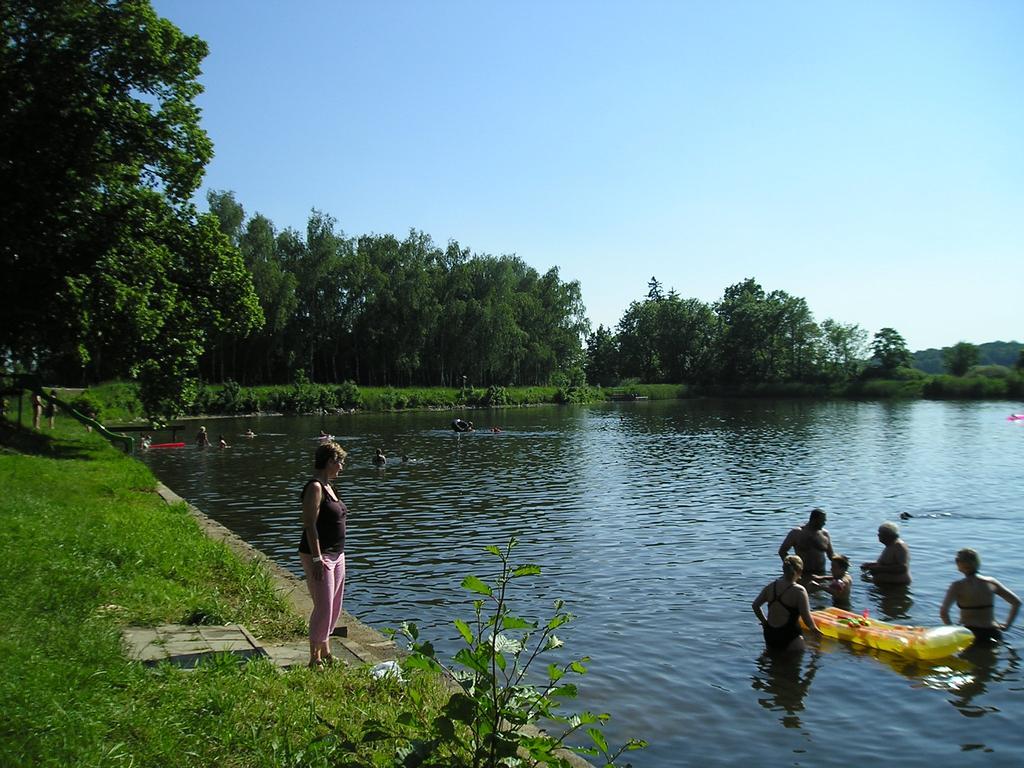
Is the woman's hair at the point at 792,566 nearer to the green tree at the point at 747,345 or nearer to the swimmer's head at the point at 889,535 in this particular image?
the swimmer's head at the point at 889,535

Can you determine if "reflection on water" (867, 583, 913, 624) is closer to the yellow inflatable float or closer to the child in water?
the child in water

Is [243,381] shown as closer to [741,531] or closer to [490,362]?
[490,362]

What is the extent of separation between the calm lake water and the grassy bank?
2899mm

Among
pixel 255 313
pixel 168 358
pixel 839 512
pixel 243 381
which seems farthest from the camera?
pixel 243 381

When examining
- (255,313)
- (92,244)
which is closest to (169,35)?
(92,244)

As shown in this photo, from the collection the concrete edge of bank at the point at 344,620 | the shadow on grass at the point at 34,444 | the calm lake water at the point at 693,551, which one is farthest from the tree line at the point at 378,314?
the concrete edge of bank at the point at 344,620

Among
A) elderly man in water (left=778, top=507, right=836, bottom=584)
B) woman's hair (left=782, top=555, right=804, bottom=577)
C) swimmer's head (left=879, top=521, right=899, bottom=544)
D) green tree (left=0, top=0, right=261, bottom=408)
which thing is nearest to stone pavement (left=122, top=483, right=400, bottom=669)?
woman's hair (left=782, top=555, right=804, bottom=577)

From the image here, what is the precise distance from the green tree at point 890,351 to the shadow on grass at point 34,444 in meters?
106

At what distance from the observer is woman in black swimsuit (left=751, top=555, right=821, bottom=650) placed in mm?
10914

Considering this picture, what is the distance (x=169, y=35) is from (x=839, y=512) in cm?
2520

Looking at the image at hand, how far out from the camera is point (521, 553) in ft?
56.7

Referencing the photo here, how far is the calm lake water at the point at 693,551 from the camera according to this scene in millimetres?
8812

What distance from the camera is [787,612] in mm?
10914

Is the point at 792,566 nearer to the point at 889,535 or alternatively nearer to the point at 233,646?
the point at 889,535
